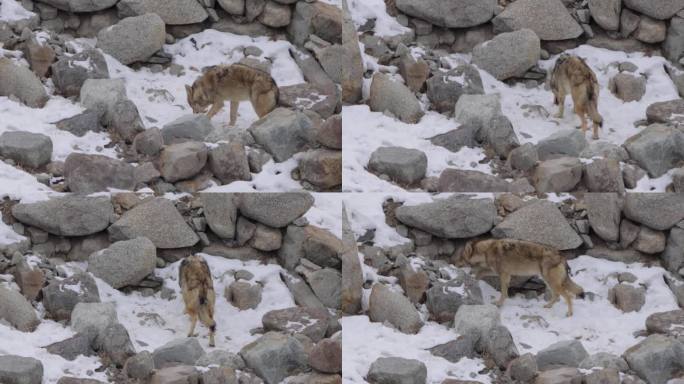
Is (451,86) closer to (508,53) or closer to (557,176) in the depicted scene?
(508,53)

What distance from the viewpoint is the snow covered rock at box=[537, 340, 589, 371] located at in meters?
13.7

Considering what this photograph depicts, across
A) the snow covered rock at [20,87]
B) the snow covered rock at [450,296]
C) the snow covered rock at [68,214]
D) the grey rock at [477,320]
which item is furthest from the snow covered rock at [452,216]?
the snow covered rock at [20,87]

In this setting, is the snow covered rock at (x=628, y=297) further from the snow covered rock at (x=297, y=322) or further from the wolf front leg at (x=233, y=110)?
the wolf front leg at (x=233, y=110)

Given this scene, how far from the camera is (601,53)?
15.6m

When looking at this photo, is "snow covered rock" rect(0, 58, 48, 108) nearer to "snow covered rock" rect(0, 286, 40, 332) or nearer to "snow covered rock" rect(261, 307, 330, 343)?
"snow covered rock" rect(0, 286, 40, 332)

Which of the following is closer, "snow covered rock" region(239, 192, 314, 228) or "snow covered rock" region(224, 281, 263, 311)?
"snow covered rock" region(224, 281, 263, 311)

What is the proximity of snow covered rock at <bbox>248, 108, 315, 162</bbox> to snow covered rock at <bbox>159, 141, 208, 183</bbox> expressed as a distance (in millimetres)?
569

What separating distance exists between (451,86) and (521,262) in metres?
1.77

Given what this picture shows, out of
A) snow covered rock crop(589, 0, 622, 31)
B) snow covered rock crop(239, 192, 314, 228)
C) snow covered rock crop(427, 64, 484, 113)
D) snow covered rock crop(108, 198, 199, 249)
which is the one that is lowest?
snow covered rock crop(108, 198, 199, 249)

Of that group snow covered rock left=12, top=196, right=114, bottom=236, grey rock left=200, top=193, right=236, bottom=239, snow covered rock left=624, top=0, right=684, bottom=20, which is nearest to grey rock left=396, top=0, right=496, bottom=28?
snow covered rock left=624, top=0, right=684, bottom=20

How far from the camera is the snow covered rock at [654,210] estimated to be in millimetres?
14414

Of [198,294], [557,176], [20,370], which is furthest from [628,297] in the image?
[20,370]

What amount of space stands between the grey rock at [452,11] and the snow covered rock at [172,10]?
1880 millimetres

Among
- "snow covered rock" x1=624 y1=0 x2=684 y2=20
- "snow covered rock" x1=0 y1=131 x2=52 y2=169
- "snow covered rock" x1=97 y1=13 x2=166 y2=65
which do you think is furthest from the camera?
"snow covered rock" x1=624 y1=0 x2=684 y2=20
